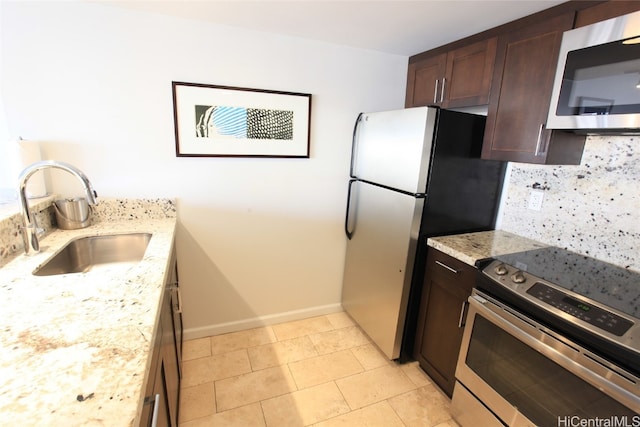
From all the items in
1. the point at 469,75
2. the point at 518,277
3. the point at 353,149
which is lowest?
the point at 518,277

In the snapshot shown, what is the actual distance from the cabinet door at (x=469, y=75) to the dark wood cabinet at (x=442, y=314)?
99 cm

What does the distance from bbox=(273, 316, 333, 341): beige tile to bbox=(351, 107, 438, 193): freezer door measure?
1.27 metres

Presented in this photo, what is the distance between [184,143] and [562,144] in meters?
2.17

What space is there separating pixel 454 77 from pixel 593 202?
1089 mm

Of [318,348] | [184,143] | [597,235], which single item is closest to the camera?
[597,235]

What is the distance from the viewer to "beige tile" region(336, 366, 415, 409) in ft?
6.11

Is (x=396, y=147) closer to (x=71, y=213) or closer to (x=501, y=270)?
(x=501, y=270)

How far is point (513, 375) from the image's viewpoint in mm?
1386

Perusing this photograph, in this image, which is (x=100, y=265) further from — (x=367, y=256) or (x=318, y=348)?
(x=367, y=256)

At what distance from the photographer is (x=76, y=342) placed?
32.1 inches

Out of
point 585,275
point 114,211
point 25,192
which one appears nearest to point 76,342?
point 25,192

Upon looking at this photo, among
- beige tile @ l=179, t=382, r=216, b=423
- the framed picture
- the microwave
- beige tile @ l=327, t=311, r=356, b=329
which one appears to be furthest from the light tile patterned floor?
the microwave

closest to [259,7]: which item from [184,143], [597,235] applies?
[184,143]

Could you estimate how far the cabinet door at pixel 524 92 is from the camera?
1474 mm
